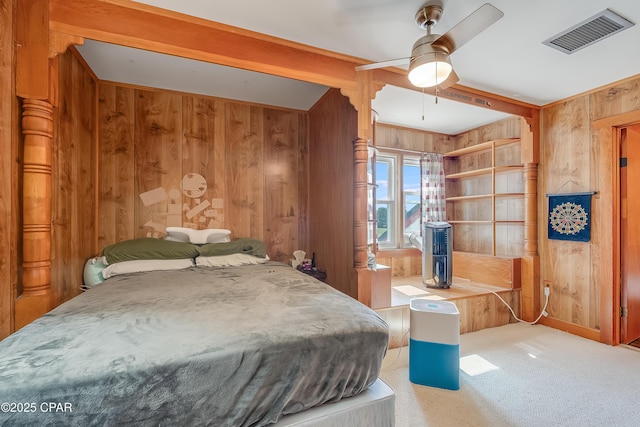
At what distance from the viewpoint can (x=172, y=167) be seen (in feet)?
9.73

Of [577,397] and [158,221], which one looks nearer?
[577,397]

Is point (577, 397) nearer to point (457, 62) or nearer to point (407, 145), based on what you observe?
point (457, 62)

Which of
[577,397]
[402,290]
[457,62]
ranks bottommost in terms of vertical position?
[577,397]

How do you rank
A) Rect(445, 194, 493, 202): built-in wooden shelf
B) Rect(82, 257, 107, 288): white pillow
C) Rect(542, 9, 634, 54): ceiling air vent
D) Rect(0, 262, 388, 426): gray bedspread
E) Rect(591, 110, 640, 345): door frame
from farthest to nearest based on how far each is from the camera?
1. Rect(445, 194, 493, 202): built-in wooden shelf
2. Rect(591, 110, 640, 345): door frame
3. Rect(82, 257, 107, 288): white pillow
4. Rect(542, 9, 634, 54): ceiling air vent
5. Rect(0, 262, 388, 426): gray bedspread

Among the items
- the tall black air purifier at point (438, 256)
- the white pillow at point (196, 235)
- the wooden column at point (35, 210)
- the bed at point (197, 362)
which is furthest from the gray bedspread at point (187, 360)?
the tall black air purifier at point (438, 256)

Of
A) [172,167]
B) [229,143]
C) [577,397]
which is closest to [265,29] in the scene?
[229,143]

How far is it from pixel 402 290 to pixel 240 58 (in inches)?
112

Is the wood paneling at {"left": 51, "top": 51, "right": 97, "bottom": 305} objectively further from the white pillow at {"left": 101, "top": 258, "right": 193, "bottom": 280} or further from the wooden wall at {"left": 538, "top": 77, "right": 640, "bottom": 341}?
the wooden wall at {"left": 538, "top": 77, "right": 640, "bottom": 341}

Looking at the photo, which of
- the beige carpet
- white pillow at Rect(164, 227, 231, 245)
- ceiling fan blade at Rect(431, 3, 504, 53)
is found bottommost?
the beige carpet

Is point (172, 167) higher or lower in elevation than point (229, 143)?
lower

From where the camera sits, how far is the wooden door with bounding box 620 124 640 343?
2699 millimetres

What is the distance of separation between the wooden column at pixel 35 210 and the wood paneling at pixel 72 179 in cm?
13

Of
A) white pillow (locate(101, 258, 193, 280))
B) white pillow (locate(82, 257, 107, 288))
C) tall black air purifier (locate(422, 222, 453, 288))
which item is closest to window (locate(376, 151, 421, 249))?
tall black air purifier (locate(422, 222, 453, 288))

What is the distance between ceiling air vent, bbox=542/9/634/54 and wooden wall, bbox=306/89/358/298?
1.55 metres
